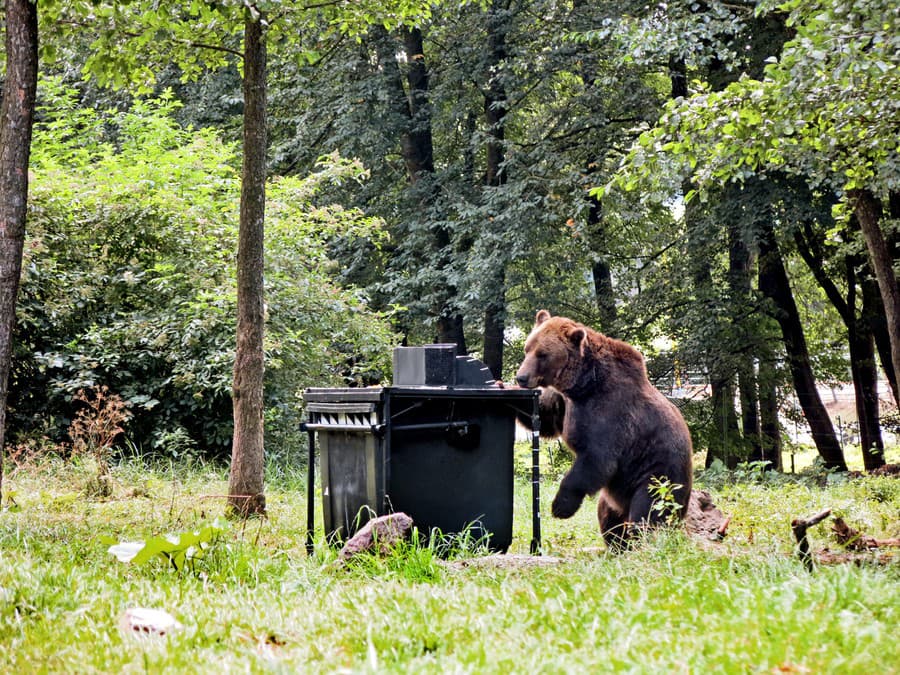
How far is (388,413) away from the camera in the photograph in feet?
18.9

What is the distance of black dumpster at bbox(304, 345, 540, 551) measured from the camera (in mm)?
5891

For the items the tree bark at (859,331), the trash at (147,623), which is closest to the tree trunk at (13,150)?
the trash at (147,623)

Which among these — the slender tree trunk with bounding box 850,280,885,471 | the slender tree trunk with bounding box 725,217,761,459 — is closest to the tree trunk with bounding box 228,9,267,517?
the slender tree trunk with bounding box 725,217,761,459

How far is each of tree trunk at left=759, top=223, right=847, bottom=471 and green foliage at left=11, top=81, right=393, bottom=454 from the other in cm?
838

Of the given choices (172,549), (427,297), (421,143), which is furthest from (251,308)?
(421,143)

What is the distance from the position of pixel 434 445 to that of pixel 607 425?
1382 millimetres

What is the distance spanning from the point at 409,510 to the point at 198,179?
34.1ft

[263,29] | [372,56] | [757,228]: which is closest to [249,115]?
[263,29]

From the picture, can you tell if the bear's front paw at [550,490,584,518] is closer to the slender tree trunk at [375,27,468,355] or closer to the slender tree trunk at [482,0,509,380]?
the slender tree trunk at [482,0,509,380]

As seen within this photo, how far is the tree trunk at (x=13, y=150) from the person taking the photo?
6.30m

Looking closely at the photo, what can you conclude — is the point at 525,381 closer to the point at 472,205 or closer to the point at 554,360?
the point at 554,360

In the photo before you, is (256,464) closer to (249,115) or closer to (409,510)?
(409,510)

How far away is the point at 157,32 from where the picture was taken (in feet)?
24.0

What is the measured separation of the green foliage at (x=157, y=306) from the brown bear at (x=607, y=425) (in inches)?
238
